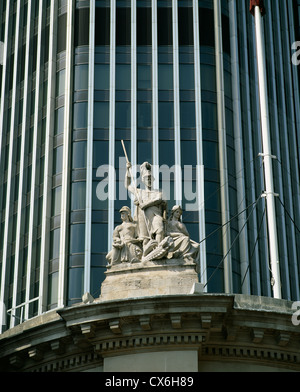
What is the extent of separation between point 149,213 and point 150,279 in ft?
7.82

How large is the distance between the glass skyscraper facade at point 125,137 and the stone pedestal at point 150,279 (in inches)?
1622

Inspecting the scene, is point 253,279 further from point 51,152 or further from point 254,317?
point 254,317

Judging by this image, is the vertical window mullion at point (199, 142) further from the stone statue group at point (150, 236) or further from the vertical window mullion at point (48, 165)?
Result: the stone statue group at point (150, 236)

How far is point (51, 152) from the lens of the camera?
82875 millimetres

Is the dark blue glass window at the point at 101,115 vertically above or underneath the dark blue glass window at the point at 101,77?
underneath

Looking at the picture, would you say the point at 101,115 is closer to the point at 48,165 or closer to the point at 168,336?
the point at 48,165

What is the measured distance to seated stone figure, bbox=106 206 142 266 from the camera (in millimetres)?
33781

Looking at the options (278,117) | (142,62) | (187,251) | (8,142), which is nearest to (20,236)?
(8,142)

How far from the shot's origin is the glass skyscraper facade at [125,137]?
7794 centimetres

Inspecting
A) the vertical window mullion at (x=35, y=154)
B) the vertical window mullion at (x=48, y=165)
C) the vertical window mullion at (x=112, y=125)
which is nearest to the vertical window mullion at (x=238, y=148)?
the vertical window mullion at (x=112, y=125)

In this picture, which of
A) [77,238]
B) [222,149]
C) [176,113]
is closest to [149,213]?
[77,238]
